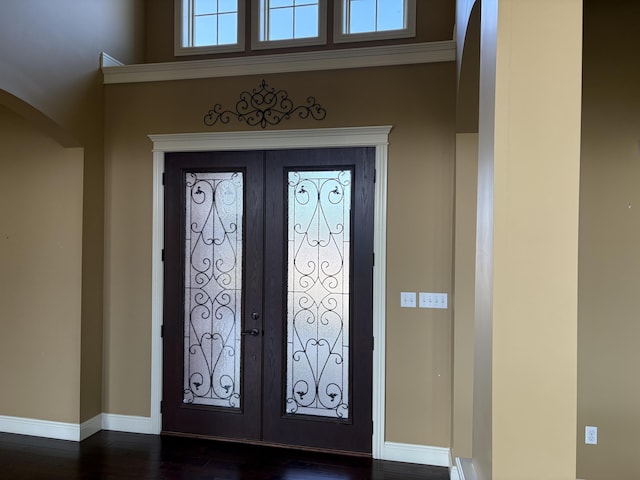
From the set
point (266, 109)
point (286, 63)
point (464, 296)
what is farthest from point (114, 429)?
point (286, 63)

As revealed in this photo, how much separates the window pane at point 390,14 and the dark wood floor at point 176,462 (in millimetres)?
3346

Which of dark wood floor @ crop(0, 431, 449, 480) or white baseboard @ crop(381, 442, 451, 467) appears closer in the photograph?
dark wood floor @ crop(0, 431, 449, 480)

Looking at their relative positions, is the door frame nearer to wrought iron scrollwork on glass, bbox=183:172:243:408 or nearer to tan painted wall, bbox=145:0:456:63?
wrought iron scrollwork on glass, bbox=183:172:243:408

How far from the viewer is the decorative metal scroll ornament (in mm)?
3492

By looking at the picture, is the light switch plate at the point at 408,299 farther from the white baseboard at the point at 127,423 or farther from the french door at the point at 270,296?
the white baseboard at the point at 127,423

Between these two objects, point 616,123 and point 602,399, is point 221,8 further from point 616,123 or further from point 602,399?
point 602,399

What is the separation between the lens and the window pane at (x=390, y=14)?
3730 millimetres

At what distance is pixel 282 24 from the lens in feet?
12.9

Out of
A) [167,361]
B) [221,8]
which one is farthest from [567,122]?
[221,8]

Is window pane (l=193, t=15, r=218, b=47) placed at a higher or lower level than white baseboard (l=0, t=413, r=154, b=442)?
higher

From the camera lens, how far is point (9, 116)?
3.73 m

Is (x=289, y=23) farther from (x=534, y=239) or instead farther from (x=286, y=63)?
(x=534, y=239)

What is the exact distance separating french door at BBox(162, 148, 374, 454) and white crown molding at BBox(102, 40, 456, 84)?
24.8 inches

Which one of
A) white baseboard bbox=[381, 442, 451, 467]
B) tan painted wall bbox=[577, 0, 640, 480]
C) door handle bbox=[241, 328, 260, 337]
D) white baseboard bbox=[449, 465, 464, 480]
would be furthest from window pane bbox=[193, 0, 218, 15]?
white baseboard bbox=[449, 465, 464, 480]
